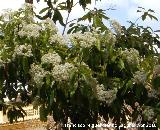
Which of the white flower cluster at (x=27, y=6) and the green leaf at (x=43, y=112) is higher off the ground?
the white flower cluster at (x=27, y=6)

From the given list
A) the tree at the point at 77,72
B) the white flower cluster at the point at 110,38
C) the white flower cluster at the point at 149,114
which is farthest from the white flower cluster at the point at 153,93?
the white flower cluster at the point at 110,38

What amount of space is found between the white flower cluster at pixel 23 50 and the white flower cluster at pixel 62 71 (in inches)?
11.4

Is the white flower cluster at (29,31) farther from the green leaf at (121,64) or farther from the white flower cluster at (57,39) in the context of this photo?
the green leaf at (121,64)

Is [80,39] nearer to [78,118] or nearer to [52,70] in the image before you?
[52,70]

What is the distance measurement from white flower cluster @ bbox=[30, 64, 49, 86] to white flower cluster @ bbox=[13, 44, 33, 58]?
114 millimetres

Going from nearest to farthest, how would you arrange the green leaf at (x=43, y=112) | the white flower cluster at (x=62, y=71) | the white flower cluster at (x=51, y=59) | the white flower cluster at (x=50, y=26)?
the white flower cluster at (x=62, y=71), the white flower cluster at (x=51, y=59), the green leaf at (x=43, y=112), the white flower cluster at (x=50, y=26)

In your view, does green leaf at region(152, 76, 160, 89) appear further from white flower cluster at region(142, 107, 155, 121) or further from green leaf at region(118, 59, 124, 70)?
green leaf at region(118, 59, 124, 70)

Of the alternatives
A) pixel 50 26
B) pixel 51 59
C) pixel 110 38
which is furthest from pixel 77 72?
pixel 50 26

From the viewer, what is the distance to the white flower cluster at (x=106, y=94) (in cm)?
427

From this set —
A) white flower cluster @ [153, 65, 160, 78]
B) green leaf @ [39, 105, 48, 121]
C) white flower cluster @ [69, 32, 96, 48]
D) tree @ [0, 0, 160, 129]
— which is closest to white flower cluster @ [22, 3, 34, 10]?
tree @ [0, 0, 160, 129]

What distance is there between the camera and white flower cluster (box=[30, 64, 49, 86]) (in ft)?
13.8

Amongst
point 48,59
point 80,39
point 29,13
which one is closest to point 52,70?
point 48,59

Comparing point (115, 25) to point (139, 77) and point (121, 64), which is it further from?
point (139, 77)

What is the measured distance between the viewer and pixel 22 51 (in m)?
4.32
